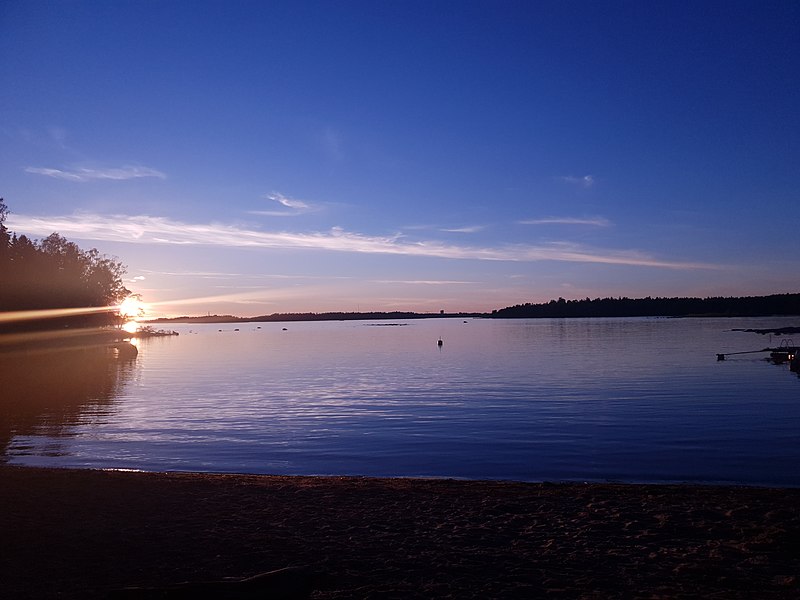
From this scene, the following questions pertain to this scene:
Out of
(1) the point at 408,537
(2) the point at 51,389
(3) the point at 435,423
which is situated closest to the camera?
(1) the point at 408,537

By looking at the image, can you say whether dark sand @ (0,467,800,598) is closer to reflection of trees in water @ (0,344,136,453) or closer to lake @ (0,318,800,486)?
lake @ (0,318,800,486)

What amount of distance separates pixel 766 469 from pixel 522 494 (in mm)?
8518

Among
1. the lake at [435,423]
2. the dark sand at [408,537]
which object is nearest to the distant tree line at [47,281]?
the lake at [435,423]

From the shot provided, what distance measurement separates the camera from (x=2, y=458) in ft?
65.0

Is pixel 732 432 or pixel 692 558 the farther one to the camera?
pixel 732 432

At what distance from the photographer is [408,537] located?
10281 mm

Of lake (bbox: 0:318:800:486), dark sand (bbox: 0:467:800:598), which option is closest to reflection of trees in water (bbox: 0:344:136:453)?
lake (bbox: 0:318:800:486)

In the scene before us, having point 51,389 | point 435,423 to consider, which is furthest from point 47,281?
point 435,423

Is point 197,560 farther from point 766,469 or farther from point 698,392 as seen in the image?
point 698,392

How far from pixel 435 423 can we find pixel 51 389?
101 feet

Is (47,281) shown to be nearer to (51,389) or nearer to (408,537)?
(51,389)

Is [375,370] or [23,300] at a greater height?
[23,300]

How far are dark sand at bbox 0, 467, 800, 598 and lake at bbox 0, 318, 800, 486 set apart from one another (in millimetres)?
4233

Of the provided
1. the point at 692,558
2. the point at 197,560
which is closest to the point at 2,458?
the point at 197,560
